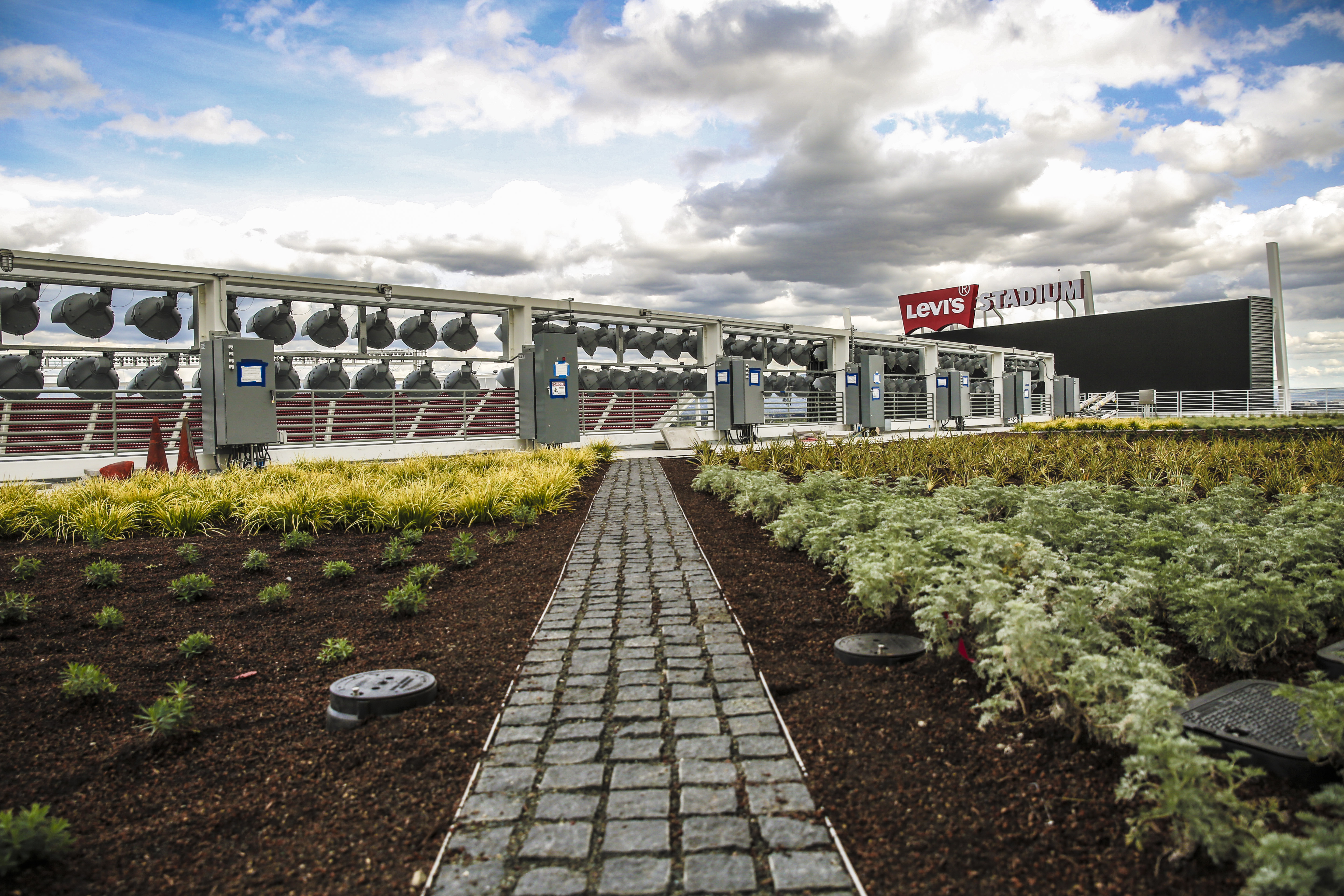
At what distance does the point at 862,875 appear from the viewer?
202 cm

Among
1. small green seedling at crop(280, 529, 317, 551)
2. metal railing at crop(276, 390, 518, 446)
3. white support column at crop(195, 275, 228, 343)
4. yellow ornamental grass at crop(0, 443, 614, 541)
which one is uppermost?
white support column at crop(195, 275, 228, 343)

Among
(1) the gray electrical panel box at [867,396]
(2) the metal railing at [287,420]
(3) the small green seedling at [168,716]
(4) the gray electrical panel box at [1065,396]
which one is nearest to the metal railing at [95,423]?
(2) the metal railing at [287,420]

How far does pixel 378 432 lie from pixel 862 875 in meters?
17.7

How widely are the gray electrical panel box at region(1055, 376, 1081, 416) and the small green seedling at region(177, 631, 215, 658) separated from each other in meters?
43.5

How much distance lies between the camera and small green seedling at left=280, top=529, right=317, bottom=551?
19.8ft

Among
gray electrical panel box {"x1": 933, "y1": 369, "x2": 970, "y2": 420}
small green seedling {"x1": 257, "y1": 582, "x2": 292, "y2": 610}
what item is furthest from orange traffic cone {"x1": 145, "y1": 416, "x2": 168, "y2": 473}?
gray electrical panel box {"x1": 933, "y1": 369, "x2": 970, "y2": 420}

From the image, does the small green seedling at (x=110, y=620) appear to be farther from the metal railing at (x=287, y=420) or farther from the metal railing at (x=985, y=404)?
the metal railing at (x=985, y=404)

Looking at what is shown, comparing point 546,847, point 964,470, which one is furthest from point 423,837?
point 964,470

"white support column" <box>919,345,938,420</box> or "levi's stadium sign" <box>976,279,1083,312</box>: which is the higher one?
"levi's stadium sign" <box>976,279,1083,312</box>

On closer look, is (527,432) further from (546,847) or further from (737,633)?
(546,847)

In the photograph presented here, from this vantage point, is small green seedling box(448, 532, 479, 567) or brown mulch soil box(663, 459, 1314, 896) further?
small green seedling box(448, 532, 479, 567)

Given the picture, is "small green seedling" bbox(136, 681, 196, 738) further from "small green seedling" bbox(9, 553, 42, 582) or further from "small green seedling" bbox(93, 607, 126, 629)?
"small green seedling" bbox(9, 553, 42, 582)

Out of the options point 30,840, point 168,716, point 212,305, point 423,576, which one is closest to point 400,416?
point 212,305

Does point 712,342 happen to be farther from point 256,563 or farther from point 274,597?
point 274,597
